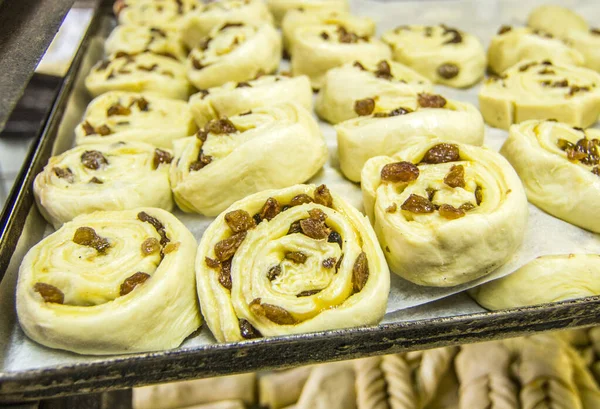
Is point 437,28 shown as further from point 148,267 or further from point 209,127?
point 148,267

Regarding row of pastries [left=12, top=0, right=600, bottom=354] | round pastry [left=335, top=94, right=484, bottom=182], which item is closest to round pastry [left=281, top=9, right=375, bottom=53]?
row of pastries [left=12, top=0, right=600, bottom=354]

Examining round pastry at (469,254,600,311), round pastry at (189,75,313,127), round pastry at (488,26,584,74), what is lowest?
round pastry at (469,254,600,311)

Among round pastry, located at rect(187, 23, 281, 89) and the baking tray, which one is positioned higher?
round pastry, located at rect(187, 23, 281, 89)

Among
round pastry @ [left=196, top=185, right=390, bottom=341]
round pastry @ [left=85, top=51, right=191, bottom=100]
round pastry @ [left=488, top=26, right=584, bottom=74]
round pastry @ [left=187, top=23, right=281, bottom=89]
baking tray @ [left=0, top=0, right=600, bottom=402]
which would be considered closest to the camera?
baking tray @ [left=0, top=0, right=600, bottom=402]

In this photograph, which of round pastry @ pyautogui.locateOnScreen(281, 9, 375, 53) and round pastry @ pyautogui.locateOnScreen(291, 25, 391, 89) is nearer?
round pastry @ pyautogui.locateOnScreen(291, 25, 391, 89)

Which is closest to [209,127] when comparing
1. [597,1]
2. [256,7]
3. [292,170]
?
[292,170]

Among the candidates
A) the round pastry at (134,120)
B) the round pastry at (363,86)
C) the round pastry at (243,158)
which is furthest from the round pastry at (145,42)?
the round pastry at (243,158)

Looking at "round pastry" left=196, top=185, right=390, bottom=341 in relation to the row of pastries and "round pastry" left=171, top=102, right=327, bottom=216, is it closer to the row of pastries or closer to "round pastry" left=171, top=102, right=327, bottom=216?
the row of pastries

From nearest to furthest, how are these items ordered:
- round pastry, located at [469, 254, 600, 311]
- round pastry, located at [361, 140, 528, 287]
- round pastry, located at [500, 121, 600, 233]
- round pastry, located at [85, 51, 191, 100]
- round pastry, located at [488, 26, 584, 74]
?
1. round pastry, located at [361, 140, 528, 287]
2. round pastry, located at [469, 254, 600, 311]
3. round pastry, located at [500, 121, 600, 233]
4. round pastry, located at [85, 51, 191, 100]
5. round pastry, located at [488, 26, 584, 74]
